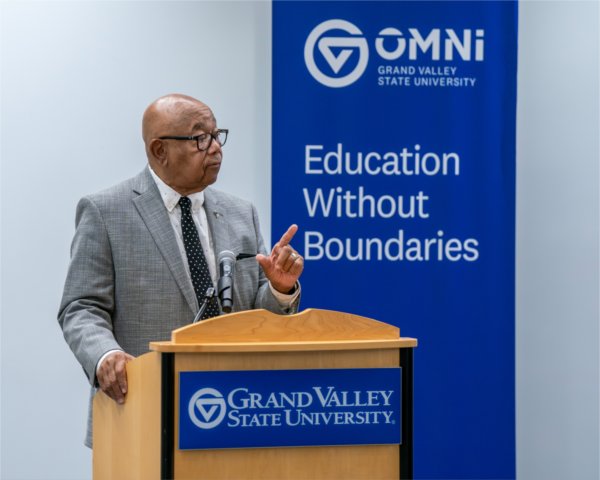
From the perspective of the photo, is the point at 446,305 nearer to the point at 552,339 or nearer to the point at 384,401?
the point at 552,339

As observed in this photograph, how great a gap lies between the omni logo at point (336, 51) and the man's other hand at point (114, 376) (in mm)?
2145

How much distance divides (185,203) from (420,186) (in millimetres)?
1552

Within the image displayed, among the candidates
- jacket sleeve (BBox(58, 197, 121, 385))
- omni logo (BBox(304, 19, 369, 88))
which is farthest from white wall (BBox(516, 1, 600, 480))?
jacket sleeve (BBox(58, 197, 121, 385))

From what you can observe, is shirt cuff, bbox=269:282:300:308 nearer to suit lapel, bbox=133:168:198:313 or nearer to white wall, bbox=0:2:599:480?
suit lapel, bbox=133:168:198:313

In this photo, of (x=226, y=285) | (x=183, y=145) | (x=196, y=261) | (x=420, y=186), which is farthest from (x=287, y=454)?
(x=420, y=186)

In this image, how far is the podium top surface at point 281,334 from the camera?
73.1 inches

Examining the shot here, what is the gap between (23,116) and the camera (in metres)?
4.28

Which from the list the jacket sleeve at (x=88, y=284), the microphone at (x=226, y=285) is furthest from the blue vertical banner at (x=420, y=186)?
the microphone at (x=226, y=285)

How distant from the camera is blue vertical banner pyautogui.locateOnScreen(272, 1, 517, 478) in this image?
3.99 metres

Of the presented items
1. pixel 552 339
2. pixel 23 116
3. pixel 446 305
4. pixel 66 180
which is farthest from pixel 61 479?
pixel 552 339

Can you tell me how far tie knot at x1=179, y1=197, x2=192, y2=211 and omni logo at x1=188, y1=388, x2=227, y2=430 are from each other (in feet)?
3.33

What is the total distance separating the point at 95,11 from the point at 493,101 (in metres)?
1.98

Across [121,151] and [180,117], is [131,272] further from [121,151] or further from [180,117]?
[121,151]

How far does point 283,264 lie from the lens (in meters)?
2.38
